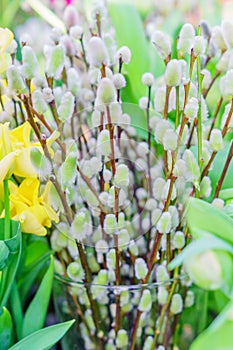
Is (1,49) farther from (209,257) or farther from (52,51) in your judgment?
(209,257)

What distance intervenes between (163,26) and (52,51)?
11.8 inches

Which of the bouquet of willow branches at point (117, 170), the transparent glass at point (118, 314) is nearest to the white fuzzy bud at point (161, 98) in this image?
the bouquet of willow branches at point (117, 170)

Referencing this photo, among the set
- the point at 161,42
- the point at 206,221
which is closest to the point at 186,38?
the point at 161,42

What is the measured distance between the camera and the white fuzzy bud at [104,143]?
349 mm

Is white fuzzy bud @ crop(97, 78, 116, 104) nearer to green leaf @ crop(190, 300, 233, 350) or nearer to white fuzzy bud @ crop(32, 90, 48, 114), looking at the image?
white fuzzy bud @ crop(32, 90, 48, 114)

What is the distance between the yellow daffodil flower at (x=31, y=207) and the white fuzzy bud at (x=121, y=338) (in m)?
0.09

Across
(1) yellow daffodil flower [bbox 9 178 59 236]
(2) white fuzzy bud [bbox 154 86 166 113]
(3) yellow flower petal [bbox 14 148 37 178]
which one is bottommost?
(1) yellow daffodil flower [bbox 9 178 59 236]

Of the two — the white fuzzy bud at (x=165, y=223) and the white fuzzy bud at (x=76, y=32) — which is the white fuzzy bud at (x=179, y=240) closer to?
→ the white fuzzy bud at (x=165, y=223)

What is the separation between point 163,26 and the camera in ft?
2.07

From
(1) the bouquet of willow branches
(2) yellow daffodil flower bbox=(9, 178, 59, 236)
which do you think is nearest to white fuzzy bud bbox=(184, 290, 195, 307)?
(1) the bouquet of willow branches

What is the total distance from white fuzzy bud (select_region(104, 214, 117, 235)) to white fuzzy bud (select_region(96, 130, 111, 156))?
0.03 meters

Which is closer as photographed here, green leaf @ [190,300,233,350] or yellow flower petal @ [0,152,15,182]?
green leaf @ [190,300,233,350]

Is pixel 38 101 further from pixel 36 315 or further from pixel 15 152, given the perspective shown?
pixel 36 315

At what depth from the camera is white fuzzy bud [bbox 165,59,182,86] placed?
1.13 ft
